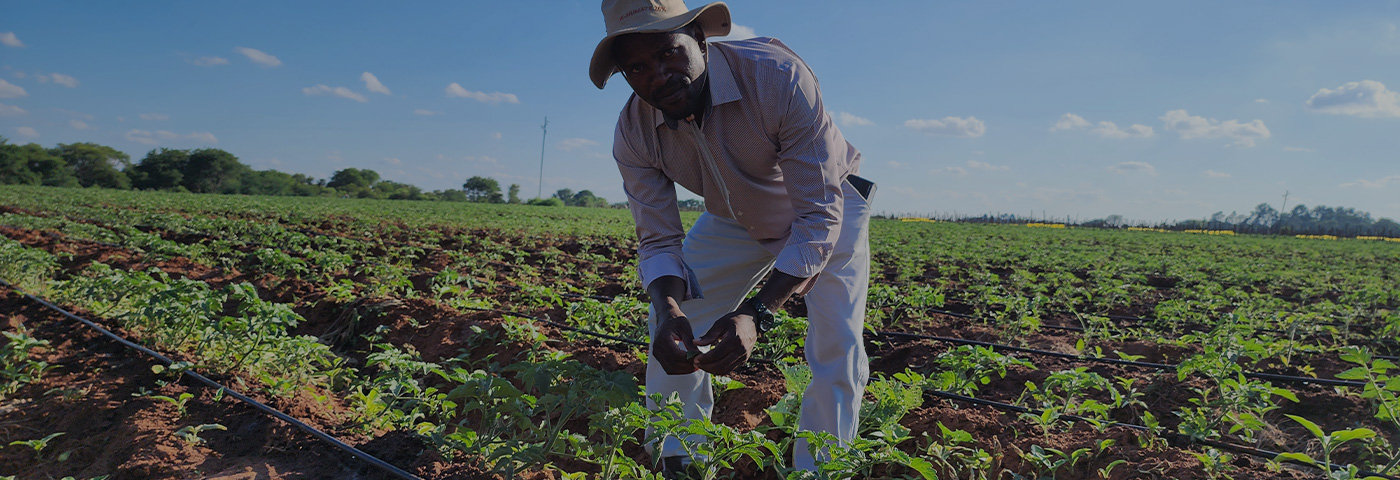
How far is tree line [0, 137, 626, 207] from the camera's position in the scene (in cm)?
6284

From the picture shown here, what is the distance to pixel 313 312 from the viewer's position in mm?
4945

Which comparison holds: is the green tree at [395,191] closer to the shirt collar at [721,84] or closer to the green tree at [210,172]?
the green tree at [210,172]

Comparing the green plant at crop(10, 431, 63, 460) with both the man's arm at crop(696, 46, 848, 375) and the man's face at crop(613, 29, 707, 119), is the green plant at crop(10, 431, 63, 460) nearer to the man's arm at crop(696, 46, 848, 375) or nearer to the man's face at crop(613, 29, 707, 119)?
the man's face at crop(613, 29, 707, 119)

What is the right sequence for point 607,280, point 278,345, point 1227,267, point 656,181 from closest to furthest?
point 656,181, point 278,345, point 607,280, point 1227,267

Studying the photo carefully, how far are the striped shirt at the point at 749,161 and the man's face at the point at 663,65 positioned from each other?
0.50 ft

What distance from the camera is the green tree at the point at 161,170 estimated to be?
67.0m

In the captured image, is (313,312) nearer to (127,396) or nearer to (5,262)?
(127,396)

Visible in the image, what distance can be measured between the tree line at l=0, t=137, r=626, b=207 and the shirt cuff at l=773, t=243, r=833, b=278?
193 ft

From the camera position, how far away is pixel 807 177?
7.14 feet

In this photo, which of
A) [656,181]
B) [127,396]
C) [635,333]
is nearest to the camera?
[656,181]

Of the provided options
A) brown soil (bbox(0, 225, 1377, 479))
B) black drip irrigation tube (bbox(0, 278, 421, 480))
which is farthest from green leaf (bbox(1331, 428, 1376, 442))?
black drip irrigation tube (bbox(0, 278, 421, 480))

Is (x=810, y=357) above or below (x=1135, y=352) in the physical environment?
above

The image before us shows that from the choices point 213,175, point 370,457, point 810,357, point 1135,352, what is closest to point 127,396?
point 370,457

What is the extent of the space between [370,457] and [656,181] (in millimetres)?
1331
